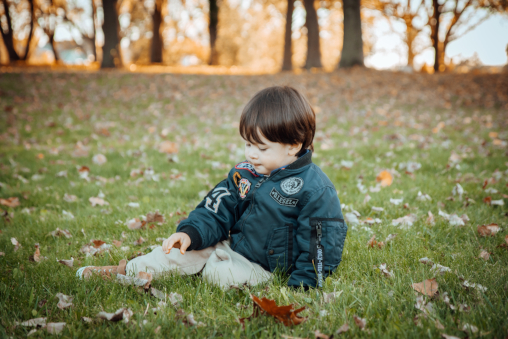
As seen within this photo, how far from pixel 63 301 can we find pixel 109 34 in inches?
824

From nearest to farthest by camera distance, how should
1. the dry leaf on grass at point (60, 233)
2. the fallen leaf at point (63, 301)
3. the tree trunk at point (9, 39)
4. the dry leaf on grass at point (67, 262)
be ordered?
the fallen leaf at point (63, 301)
the dry leaf on grass at point (67, 262)
the dry leaf on grass at point (60, 233)
the tree trunk at point (9, 39)

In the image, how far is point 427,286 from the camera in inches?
88.1

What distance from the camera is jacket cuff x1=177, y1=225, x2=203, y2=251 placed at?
2.43 metres

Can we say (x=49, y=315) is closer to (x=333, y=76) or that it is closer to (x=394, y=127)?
(x=394, y=127)

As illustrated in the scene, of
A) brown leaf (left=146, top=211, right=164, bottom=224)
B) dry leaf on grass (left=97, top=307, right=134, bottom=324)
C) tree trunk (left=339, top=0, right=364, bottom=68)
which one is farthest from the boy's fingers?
tree trunk (left=339, top=0, right=364, bottom=68)

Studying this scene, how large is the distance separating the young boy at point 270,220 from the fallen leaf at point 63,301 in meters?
0.28

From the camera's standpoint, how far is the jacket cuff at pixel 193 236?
2434 millimetres

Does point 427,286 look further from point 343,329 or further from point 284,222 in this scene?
point 284,222

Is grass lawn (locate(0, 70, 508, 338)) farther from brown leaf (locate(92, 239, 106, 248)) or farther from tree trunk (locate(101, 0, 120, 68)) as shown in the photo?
tree trunk (locate(101, 0, 120, 68))

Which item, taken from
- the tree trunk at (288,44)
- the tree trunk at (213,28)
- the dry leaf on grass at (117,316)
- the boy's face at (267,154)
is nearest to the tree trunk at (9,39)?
the tree trunk at (213,28)

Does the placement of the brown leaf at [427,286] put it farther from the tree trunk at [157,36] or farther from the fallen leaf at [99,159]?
the tree trunk at [157,36]

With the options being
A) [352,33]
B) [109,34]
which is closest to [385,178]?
[352,33]

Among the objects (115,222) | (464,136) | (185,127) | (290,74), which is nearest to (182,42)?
(290,74)

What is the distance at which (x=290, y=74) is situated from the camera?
18.2m
